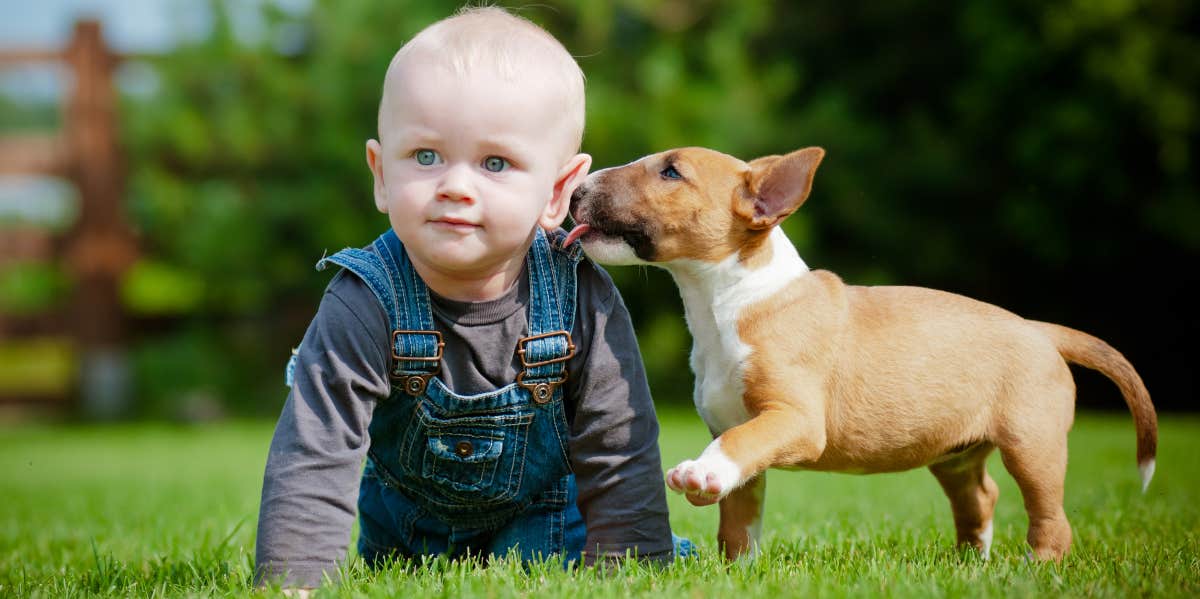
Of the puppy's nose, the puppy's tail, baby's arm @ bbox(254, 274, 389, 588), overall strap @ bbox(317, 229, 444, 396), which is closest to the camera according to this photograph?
baby's arm @ bbox(254, 274, 389, 588)

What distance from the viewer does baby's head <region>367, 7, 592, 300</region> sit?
261cm

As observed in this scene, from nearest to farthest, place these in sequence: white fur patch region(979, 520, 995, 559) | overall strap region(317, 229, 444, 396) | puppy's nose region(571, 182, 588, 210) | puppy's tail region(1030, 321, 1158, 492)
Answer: overall strap region(317, 229, 444, 396)
puppy's nose region(571, 182, 588, 210)
puppy's tail region(1030, 321, 1158, 492)
white fur patch region(979, 520, 995, 559)

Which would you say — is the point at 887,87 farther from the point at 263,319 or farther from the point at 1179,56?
the point at 263,319

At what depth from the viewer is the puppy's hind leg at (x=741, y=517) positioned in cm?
294

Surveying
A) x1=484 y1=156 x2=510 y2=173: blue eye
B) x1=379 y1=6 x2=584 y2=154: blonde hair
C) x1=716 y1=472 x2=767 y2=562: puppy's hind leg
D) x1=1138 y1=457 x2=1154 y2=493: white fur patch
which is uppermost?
x1=379 y1=6 x2=584 y2=154: blonde hair

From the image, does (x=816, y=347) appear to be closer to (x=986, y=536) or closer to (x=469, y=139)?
(x=986, y=536)

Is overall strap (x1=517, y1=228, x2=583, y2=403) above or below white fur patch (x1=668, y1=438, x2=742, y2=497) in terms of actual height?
above

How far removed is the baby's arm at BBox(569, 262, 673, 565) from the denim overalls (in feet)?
0.23

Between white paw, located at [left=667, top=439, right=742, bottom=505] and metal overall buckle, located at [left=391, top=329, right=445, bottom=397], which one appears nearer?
white paw, located at [left=667, top=439, right=742, bottom=505]

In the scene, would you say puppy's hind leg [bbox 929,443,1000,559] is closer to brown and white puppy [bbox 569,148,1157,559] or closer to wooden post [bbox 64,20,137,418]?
brown and white puppy [bbox 569,148,1157,559]

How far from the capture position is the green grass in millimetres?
2449

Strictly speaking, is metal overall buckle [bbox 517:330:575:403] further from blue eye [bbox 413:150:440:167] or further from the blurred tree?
the blurred tree

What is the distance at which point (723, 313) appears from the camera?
2.87 meters

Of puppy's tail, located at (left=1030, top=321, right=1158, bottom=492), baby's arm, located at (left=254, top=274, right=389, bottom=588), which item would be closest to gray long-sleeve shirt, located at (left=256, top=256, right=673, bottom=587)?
baby's arm, located at (left=254, top=274, right=389, bottom=588)
